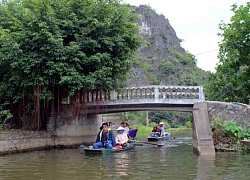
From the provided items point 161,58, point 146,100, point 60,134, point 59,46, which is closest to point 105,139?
point 146,100

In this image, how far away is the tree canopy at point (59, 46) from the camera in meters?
13.9

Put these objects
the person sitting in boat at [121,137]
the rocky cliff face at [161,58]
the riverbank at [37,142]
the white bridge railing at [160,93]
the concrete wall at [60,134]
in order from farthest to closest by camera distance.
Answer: the rocky cliff face at [161,58] → the white bridge railing at [160,93] → the person sitting in boat at [121,137] → the concrete wall at [60,134] → the riverbank at [37,142]

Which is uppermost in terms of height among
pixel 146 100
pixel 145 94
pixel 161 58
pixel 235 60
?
pixel 161 58

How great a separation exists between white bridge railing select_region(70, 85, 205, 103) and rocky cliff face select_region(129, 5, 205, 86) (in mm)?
43836

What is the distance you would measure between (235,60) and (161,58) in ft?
212

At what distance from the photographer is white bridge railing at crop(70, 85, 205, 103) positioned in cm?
1611

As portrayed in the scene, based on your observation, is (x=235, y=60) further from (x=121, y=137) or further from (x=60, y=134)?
(x=60, y=134)

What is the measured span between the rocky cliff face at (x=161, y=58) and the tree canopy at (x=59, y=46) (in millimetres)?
45655

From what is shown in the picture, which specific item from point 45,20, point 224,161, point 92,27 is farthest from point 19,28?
point 224,161

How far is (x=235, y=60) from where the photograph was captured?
16.0 metres

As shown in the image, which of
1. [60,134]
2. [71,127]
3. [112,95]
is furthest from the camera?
[71,127]

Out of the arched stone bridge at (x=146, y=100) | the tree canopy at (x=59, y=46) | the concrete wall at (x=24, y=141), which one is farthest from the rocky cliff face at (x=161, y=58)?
the tree canopy at (x=59, y=46)

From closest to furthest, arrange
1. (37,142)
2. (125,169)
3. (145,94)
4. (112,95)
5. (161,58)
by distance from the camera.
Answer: (125,169), (37,142), (145,94), (112,95), (161,58)

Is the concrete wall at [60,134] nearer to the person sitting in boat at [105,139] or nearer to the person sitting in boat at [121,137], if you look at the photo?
the person sitting in boat at [121,137]
